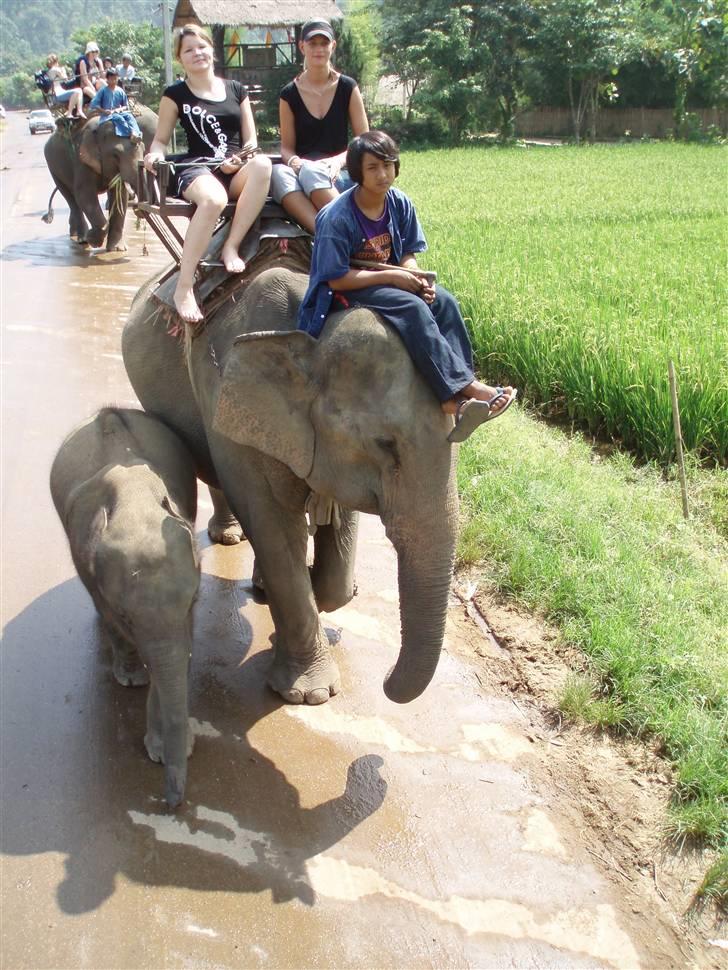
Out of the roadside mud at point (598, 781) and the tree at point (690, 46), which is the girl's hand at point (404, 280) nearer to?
the roadside mud at point (598, 781)

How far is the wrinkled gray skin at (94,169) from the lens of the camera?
11.3 metres

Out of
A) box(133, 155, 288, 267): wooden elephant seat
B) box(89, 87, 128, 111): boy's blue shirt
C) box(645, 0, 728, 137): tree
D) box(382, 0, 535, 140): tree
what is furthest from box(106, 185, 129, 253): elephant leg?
box(645, 0, 728, 137): tree

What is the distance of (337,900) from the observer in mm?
2754

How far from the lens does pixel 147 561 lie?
2889 millimetres

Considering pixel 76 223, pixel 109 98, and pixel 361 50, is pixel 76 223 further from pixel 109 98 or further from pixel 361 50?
pixel 361 50

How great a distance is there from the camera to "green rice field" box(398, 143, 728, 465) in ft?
18.7

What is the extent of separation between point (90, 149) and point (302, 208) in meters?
8.95

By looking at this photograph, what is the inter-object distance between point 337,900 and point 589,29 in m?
35.3

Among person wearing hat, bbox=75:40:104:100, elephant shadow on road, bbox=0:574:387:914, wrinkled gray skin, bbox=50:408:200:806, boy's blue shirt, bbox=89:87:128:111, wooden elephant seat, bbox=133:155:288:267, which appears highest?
person wearing hat, bbox=75:40:104:100

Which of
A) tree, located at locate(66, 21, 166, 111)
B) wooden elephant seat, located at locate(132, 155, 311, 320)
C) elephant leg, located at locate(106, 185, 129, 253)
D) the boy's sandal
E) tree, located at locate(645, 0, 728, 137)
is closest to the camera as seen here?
the boy's sandal

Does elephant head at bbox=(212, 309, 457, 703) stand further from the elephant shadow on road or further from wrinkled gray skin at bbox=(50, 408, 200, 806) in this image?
the elephant shadow on road

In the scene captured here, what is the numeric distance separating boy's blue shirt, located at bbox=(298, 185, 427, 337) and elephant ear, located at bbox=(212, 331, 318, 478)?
101 mm

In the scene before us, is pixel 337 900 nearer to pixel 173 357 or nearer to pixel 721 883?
pixel 721 883

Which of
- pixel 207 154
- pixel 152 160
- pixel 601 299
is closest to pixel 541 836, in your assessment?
pixel 152 160
